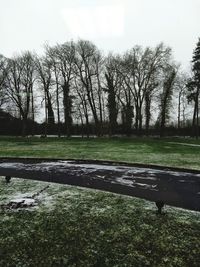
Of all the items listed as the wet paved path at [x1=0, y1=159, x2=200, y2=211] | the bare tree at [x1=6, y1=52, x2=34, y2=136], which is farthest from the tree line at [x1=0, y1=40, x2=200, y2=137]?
the wet paved path at [x1=0, y1=159, x2=200, y2=211]

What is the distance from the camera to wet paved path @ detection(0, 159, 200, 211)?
34.2 feet

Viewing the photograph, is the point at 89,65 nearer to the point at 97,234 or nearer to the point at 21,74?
the point at 21,74

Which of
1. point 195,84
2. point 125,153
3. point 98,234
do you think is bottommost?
point 98,234

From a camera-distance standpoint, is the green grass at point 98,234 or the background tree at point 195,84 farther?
the background tree at point 195,84

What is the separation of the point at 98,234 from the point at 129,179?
23.5 ft

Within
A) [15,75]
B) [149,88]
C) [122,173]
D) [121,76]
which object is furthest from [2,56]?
[122,173]

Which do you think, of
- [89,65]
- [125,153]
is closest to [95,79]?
[89,65]

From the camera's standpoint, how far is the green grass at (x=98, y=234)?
5.41 metres

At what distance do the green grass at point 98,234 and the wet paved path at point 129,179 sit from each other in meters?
1.51

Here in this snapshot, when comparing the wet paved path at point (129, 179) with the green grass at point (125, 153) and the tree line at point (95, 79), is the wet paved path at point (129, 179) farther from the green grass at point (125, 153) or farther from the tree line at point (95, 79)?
the tree line at point (95, 79)

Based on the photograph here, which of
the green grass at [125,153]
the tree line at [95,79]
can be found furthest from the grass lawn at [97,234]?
the tree line at [95,79]

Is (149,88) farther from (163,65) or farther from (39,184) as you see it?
(39,184)

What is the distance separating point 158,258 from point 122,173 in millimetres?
9761

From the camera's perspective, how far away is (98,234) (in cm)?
654
